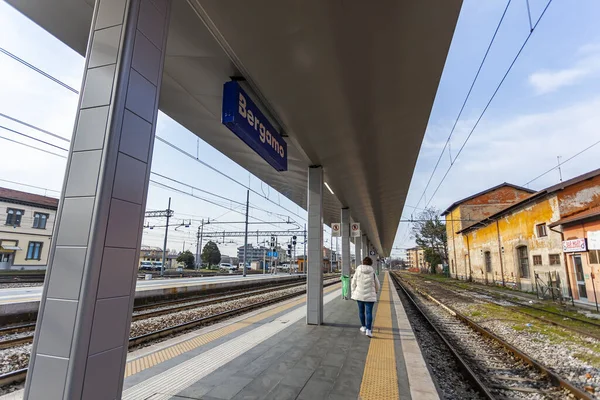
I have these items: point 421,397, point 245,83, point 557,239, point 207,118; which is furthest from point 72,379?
point 557,239

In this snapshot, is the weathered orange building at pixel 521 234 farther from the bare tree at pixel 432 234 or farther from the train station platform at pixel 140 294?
the train station platform at pixel 140 294

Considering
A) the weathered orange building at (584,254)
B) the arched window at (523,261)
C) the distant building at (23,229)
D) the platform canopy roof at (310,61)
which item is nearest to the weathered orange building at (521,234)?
Answer: the arched window at (523,261)

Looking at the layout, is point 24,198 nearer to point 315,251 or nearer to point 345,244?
point 345,244

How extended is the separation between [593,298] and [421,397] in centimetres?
1603

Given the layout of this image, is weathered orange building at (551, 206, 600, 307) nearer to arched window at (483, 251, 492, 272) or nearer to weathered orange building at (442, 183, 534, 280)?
arched window at (483, 251, 492, 272)

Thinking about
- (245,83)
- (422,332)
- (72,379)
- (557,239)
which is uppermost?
(245,83)

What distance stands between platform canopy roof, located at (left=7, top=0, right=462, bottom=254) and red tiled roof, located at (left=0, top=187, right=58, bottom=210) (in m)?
33.1

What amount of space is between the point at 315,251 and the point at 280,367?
3.72 meters

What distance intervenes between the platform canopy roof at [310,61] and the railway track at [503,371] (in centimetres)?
439

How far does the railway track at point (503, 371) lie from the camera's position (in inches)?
183

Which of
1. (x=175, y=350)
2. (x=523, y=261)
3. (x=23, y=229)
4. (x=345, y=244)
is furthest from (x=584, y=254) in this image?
(x=23, y=229)

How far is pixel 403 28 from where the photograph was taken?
3.36 m

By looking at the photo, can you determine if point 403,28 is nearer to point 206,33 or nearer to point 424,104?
point 424,104

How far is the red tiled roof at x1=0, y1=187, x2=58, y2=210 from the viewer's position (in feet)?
94.4
